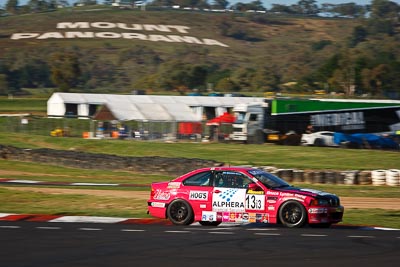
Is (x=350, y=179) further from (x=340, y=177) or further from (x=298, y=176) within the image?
(x=298, y=176)

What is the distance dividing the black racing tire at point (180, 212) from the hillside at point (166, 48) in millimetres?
87137

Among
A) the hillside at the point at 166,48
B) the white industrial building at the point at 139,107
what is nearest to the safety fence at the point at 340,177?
the white industrial building at the point at 139,107

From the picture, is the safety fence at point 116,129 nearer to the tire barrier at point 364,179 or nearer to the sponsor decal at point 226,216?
the tire barrier at point 364,179

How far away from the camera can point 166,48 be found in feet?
501

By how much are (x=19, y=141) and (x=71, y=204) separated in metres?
28.2

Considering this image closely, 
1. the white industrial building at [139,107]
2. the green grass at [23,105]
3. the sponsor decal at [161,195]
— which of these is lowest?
the sponsor decal at [161,195]

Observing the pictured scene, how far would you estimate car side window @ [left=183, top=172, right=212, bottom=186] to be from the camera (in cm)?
1545

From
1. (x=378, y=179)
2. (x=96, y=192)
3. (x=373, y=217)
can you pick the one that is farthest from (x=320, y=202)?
(x=378, y=179)

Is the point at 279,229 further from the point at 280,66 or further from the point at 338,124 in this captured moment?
the point at 280,66

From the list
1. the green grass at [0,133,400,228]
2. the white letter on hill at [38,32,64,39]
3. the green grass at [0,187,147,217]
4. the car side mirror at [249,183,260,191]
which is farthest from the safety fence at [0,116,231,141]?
the white letter on hill at [38,32,64,39]

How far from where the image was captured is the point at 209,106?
64.7 metres

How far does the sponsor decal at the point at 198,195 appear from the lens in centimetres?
1520

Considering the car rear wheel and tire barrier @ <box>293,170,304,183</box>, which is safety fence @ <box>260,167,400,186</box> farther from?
the car rear wheel

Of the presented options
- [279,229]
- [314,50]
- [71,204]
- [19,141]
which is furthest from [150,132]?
[314,50]
